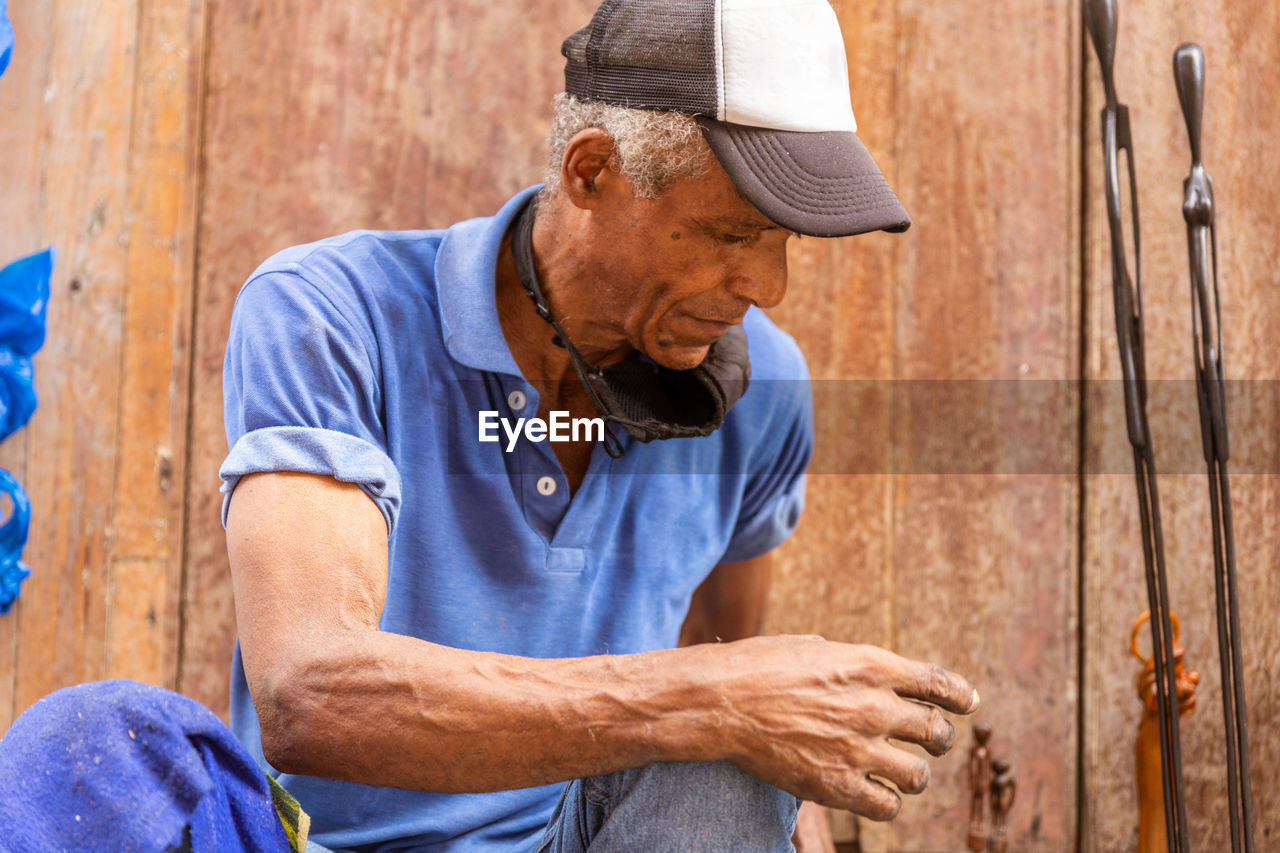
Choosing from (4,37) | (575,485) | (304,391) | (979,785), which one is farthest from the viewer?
(979,785)

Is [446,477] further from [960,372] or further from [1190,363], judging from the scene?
[1190,363]

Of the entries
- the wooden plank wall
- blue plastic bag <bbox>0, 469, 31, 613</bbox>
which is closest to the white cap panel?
the wooden plank wall

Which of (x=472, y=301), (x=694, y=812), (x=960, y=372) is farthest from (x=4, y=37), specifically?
(x=960, y=372)

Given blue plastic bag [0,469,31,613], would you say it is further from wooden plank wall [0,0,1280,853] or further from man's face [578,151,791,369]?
man's face [578,151,791,369]

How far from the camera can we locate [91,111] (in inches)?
63.0

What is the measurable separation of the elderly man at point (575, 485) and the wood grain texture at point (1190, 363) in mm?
681

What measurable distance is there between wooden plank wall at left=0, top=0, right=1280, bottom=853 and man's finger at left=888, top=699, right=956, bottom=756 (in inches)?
35.9

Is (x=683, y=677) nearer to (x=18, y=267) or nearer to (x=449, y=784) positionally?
(x=449, y=784)

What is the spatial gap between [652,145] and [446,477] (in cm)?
41

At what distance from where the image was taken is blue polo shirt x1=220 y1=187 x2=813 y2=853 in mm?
1038

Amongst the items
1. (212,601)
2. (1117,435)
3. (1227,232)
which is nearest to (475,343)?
(212,601)

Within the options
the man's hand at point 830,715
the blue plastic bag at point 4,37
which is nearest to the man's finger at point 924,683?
the man's hand at point 830,715

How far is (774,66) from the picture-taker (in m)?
1.08

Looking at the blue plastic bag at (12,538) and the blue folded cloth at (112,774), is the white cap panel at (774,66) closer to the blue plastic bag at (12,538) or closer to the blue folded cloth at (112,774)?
the blue folded cloth at (112,774)
